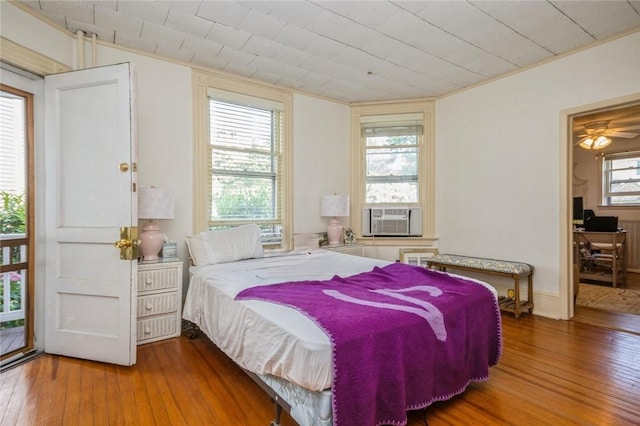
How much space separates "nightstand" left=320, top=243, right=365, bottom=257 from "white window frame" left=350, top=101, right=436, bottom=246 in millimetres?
268

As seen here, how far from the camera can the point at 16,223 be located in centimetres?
257

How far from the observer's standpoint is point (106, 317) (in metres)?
2.53

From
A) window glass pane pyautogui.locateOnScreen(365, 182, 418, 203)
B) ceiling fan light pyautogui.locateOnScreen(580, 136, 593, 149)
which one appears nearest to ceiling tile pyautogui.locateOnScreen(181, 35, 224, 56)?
window glass pane pyautogui.locateOnScreen(365, 182, 418, 203)

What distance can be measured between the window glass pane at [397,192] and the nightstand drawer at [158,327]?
3060 mm

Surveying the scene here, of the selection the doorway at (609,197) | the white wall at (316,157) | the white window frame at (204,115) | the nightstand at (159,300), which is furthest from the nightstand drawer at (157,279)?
the doorway at (609,197)

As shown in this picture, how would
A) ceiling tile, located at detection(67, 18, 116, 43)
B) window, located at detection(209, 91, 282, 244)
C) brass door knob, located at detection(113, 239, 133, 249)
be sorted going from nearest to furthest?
brass door knob, located at detection(113, 239, 133, 249) < ceiling tile, located at detection(67, 18, 116, 43) < window, located at detection(209, 91, 282, 244)

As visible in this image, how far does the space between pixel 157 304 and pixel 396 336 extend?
2.23m

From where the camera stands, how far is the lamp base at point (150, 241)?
2975 millimetres

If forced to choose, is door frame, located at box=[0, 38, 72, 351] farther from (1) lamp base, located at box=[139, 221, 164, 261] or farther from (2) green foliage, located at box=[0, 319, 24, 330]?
(1) lamp base, located at box=[139, 221, 164, 261]

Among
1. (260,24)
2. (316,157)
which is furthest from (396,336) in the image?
(316,157)

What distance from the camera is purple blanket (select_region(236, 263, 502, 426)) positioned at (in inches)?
57.7

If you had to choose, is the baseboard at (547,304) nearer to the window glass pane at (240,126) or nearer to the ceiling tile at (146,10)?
the window glass pane at (240,126)

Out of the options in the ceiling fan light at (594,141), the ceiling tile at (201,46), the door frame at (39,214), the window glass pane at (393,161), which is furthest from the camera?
the ceiling fan light at (594,141)

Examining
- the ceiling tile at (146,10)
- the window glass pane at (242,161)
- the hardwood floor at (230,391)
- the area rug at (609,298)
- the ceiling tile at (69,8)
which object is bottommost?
the hardwood floor at (230,391)
